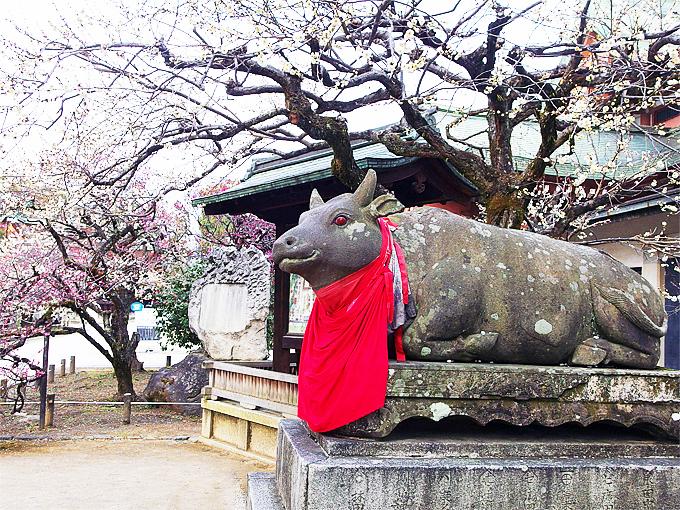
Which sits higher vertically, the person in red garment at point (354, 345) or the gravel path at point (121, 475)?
the person in red garment at point (354, 345)

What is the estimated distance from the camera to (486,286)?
10.8 ft

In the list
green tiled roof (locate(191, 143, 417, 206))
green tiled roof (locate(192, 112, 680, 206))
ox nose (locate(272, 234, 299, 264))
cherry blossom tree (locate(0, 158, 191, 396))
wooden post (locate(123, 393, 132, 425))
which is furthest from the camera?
wooden post (locate(123, 393, 132, 425))

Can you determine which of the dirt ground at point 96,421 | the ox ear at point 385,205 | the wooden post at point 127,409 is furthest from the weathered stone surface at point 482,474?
the wooden post at point 127,409

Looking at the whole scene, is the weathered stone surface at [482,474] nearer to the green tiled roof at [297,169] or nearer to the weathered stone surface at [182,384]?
the green tiled roof at [297,169]

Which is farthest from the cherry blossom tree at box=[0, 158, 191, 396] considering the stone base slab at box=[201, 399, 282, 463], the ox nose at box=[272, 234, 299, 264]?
the ox nose at box=[272, 234, 299, 264]

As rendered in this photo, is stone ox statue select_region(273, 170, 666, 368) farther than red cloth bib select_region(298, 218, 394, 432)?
Yes

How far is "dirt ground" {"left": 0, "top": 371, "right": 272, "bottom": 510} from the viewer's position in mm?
6184

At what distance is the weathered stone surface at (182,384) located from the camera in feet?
39.2

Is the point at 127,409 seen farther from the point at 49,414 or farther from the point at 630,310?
the point at 630,310

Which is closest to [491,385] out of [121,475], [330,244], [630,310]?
[630,310]

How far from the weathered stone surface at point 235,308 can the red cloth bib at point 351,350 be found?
677 cm

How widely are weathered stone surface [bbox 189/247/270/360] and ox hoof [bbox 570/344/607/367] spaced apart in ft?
23.0

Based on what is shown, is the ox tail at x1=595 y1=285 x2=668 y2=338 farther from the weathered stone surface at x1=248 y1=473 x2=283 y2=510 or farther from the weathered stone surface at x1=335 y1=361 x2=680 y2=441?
the weathered stone surface at x1=248 y1=473 x2=283 y2=510

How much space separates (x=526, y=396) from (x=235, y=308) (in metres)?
7.33
